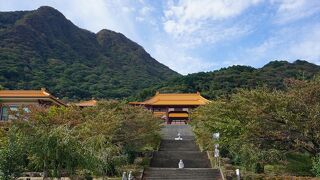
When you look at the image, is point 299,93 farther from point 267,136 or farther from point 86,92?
point 86,92

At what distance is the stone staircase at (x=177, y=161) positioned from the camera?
21.3 meters

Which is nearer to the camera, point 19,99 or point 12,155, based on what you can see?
point 12,155

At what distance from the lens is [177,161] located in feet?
88.7

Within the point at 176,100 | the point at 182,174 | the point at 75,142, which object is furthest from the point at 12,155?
the point at 176,100

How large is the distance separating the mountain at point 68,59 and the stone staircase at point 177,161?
4284cm

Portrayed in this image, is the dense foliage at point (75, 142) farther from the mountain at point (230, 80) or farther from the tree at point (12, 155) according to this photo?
the mountain at point (230, 80)

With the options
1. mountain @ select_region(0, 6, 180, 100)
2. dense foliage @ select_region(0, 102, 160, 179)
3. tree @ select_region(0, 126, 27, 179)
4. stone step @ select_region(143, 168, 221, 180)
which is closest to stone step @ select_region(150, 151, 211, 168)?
dense foliage @ select_region(0, 102, 160, 179)

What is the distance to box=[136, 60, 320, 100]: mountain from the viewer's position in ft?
241

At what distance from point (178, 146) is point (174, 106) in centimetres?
2360

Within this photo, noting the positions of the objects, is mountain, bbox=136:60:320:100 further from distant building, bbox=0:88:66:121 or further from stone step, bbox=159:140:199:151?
stone step, bbox=159:140:199:151

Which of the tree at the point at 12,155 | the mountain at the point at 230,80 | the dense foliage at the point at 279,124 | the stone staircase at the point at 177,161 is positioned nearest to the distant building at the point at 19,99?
the stone staircase at the point at 177,161

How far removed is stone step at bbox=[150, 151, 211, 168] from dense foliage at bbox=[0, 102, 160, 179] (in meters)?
1.19

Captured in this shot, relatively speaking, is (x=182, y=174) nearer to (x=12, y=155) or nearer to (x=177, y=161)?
(x=177, y=161)

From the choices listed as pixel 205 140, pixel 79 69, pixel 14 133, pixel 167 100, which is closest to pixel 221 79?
pixel 167 100
